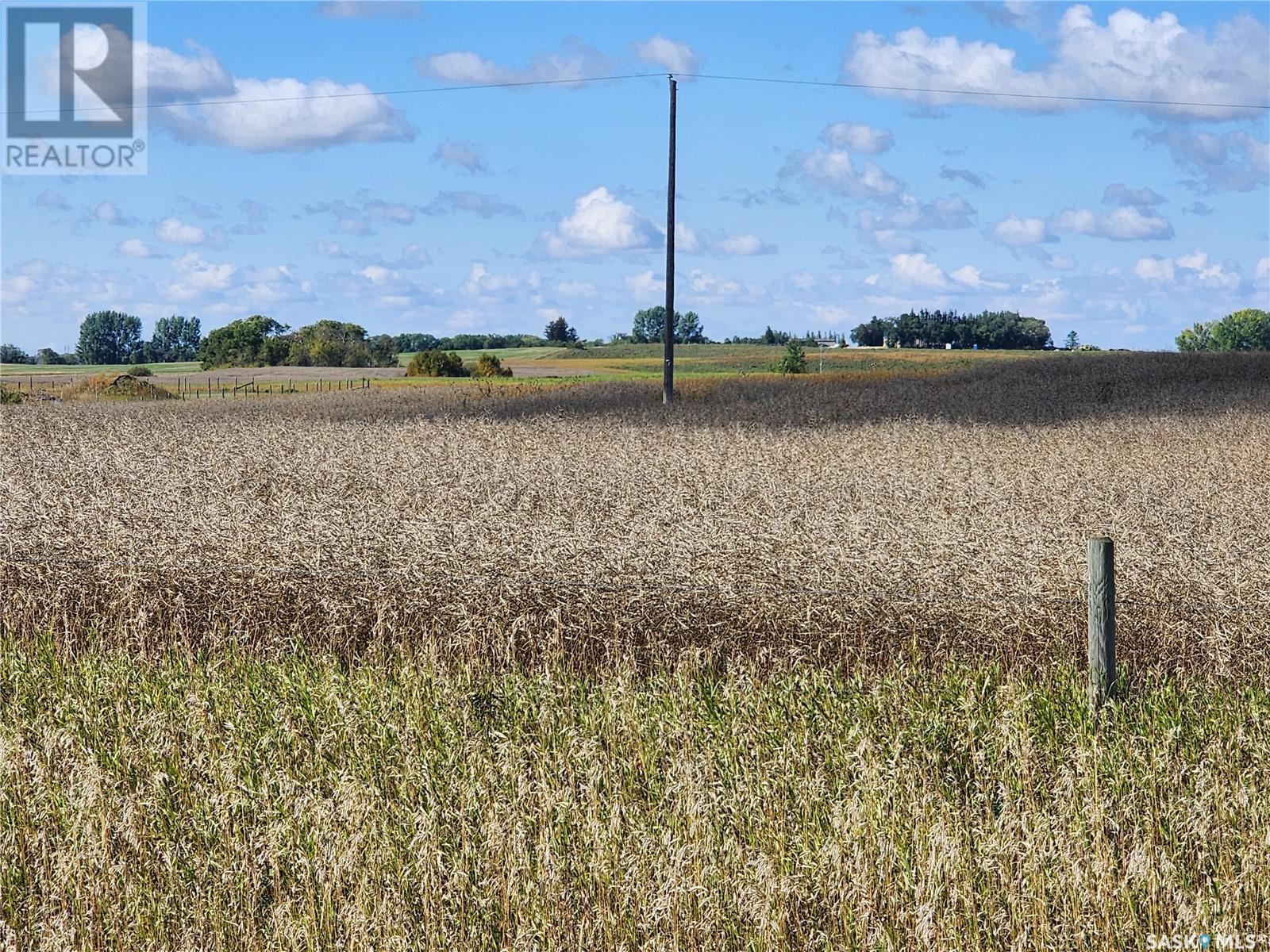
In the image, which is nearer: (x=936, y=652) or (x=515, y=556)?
(x=936, y=652)

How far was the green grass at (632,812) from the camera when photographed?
183 inches

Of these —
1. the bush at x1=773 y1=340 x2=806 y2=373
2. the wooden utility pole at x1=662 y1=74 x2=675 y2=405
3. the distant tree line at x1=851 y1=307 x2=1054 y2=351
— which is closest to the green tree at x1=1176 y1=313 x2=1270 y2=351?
the distant tree line at x1=851 y1=307 x2=1054 y2=351

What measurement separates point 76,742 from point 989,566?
5467mm

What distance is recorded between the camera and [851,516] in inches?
416

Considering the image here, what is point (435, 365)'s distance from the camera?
62.2 metres

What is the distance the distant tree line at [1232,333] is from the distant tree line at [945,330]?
42.4m

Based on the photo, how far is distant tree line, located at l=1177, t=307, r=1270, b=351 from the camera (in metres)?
128

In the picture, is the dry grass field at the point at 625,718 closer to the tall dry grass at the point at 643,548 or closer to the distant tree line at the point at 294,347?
the tall dry grass at the point at 643,548

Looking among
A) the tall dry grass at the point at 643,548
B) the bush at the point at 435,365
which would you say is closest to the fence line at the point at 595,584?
the tall dry grass at the point at 643,548

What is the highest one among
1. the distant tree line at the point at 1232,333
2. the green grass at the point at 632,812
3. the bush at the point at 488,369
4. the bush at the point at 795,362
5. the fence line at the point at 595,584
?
the distant tree line at the point at 1232,333

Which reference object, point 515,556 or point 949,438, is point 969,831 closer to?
point 515,556

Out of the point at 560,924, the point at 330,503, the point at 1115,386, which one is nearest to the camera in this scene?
the point at 560,924

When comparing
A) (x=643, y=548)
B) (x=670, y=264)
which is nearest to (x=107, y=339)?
(x=670, y=264)

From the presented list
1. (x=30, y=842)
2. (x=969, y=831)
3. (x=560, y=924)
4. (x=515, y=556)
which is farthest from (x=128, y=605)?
(x=969, y=831)
